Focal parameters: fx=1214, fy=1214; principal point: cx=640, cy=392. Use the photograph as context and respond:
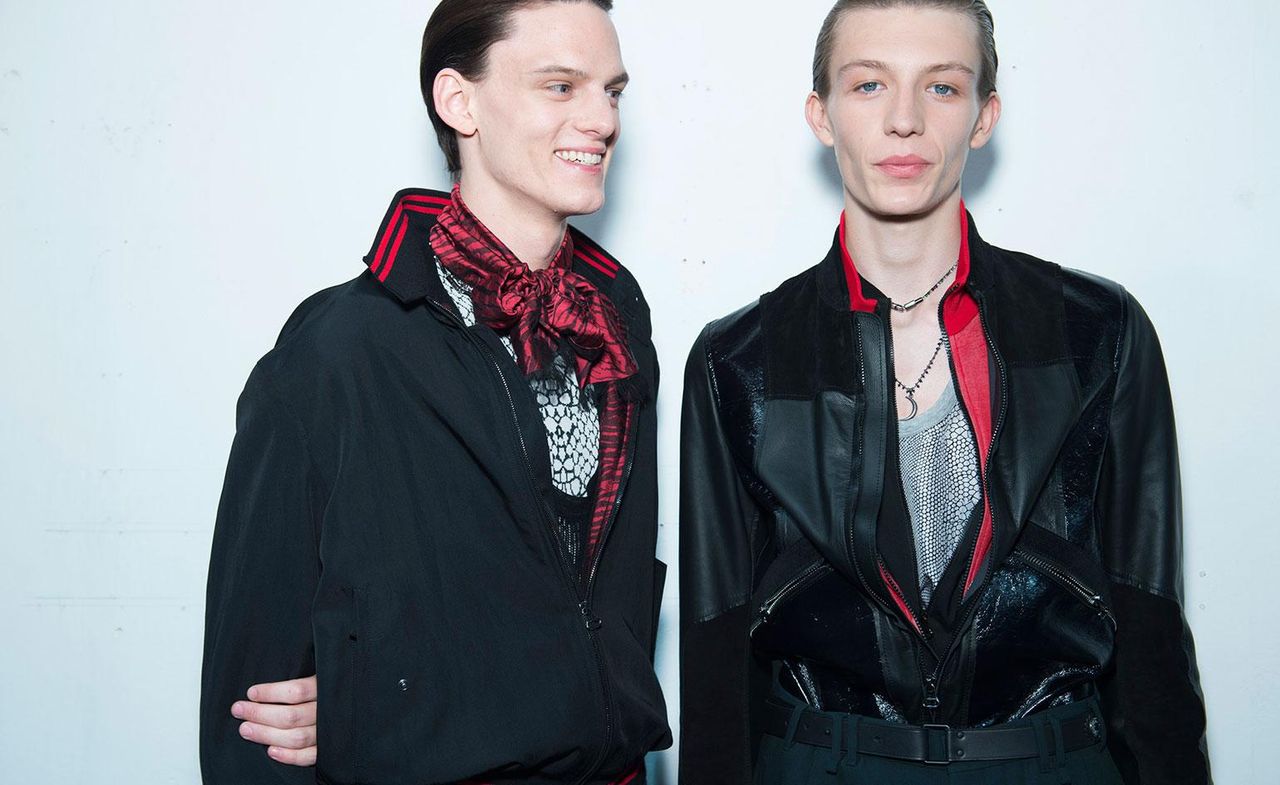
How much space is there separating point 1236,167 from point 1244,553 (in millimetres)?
800

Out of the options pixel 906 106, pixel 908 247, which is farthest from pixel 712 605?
pixel 906 106

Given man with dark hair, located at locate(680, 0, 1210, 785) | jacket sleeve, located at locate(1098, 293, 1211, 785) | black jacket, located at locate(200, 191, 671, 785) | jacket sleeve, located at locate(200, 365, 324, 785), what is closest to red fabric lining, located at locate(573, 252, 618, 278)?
man with dark hair, located at locate(680, 0, 1210, 785)

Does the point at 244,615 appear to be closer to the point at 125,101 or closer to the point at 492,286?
the point at 492,286

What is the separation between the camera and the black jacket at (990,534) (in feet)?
6.12

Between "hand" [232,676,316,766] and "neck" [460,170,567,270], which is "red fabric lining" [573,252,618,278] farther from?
"hand" [232,676,316,766]

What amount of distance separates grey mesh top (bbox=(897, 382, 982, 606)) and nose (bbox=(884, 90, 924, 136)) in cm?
42

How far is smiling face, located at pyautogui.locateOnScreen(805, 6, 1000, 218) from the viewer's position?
1.97 m

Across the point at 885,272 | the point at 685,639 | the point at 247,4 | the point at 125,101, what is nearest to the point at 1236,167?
the point at 885,272

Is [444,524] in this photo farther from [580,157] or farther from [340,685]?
[580,157]

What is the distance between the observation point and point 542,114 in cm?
196

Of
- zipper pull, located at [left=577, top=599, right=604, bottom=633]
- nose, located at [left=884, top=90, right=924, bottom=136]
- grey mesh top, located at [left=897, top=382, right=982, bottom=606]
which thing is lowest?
zipper pull, located at [left=577, top=599, right=604, bottom=633]

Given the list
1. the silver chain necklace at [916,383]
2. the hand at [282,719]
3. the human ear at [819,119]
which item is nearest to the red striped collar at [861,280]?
the silver chain necklace at [916,383]

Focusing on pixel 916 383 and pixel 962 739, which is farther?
pixel 916 383

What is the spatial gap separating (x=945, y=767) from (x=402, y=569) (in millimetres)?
869
